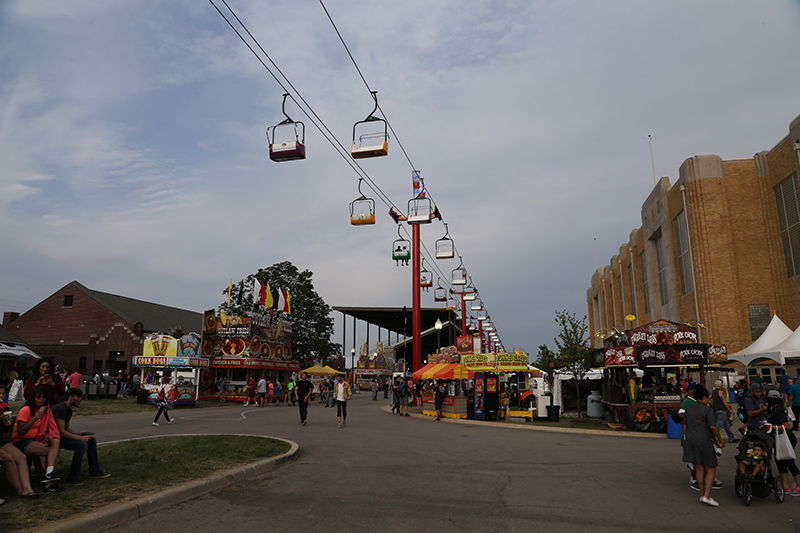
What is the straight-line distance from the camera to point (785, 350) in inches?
919

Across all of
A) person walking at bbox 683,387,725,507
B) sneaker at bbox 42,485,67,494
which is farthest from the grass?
person walking at bbox 683,387,725,507

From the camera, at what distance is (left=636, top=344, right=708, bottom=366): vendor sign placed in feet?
63.5

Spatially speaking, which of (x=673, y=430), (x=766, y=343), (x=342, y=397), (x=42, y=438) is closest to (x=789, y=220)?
(x=766, y=343)

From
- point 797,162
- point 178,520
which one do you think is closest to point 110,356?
point 178,520

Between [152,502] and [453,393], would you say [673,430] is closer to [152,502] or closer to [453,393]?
[453,393]

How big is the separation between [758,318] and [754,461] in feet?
97.0

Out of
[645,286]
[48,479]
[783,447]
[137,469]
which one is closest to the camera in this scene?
[48,479]

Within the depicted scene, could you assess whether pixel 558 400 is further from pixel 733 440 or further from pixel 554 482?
pixel 554 482

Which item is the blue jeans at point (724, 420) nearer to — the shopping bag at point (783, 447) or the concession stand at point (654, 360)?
the concession stand at point (654, 360)

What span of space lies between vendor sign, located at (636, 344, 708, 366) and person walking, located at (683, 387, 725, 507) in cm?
1242

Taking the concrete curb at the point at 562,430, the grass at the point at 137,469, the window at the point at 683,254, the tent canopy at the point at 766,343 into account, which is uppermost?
the window at the point at 683,254

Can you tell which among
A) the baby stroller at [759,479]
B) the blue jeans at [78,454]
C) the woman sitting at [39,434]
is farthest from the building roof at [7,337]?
the baby stroller at [759,479]

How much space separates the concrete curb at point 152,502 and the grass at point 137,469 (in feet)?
0.71

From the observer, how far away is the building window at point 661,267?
141 ft
